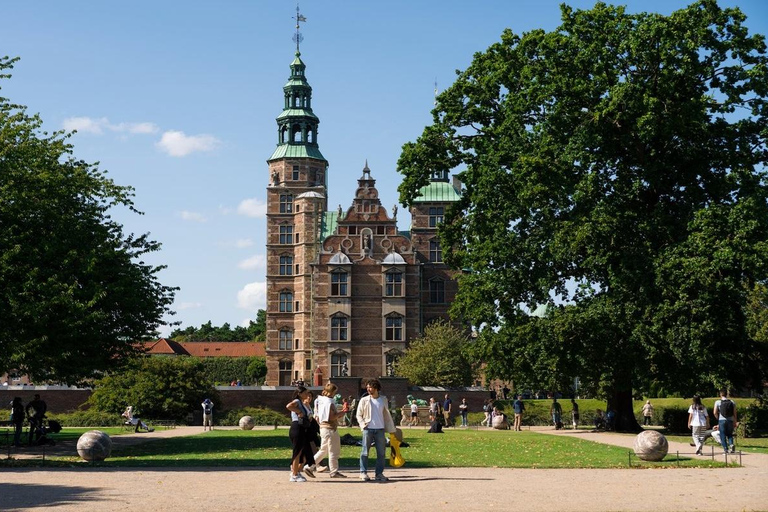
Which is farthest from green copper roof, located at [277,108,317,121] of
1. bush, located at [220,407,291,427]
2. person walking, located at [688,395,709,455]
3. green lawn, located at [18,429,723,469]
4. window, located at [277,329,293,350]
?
person walking, located at [688,395,709,455]

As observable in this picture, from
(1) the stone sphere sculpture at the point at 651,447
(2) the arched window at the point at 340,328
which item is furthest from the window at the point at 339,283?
(1) the stone sphere sculpture at the point at 651,447

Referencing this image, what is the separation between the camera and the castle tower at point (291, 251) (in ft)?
247

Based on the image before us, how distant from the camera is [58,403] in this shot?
49.5 meters

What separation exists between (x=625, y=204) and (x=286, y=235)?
4720 cm

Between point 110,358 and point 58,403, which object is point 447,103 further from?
point 58,403

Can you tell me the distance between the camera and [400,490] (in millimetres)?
15805

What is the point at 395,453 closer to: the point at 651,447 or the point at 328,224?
the point at 651,447

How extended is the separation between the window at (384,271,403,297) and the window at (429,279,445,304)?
361 cm

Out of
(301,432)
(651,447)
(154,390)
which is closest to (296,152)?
(154,390)

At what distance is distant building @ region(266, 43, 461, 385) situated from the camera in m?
71.0

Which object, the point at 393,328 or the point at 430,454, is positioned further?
the point at 393,328

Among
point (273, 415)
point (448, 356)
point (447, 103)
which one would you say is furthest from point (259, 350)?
point (447, 103)

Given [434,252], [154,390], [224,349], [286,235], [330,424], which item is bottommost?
[330,424]

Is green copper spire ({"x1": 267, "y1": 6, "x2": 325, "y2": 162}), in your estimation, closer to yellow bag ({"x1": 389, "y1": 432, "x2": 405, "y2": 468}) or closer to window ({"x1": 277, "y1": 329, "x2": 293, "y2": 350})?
window ({"x1": 277, "y1": 329, "x2": 293, "y2": 350})
